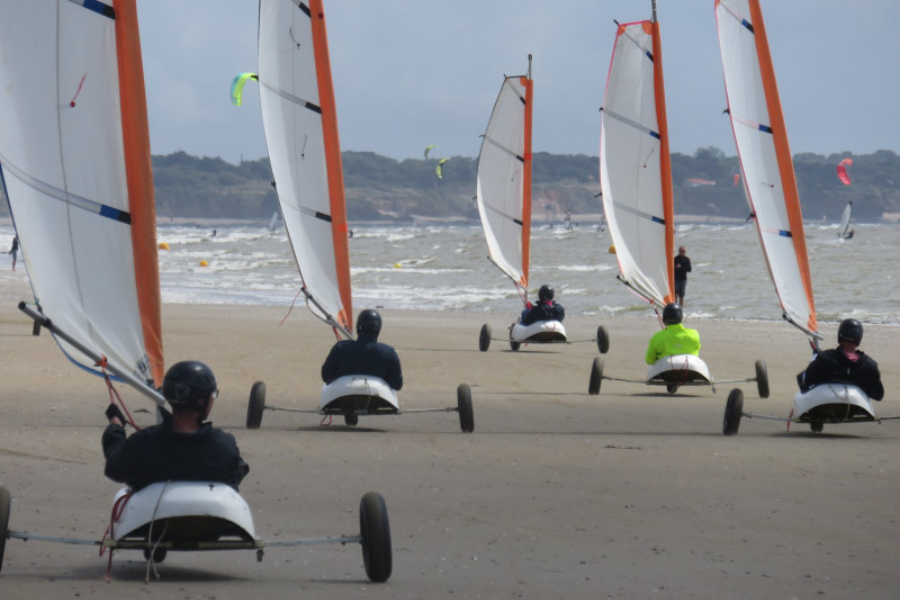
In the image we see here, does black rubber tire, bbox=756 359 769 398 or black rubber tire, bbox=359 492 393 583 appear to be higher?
black rubber tire, bbox=359 492 393 583

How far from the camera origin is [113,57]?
23.8ft

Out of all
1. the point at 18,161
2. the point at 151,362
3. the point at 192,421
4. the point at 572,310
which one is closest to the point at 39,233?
the point at 18,161

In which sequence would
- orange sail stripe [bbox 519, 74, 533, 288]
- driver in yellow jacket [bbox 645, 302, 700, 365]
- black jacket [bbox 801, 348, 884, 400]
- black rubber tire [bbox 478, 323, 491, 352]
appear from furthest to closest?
orange sail stripe [bbox 519, 74, 533, 288], black rubber tire [bbox 478, 323, 491, 352], driver in yellow jacket [bbox 645, 302, 700, 365], black jacket [bbox 801, 348, 884, 400]

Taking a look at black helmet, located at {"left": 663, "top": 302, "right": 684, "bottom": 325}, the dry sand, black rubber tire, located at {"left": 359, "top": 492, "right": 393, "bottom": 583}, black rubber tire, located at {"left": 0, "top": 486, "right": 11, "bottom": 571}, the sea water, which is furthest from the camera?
the sea water

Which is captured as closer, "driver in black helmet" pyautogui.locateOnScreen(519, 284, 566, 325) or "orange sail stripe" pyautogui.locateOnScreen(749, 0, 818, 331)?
"orange sail stripe" pyautogui.locateOnScreen(749, 0, 818, 331)

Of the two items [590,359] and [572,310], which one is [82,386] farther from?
[572,310]

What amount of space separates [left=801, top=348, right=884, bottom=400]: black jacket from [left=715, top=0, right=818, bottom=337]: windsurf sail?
320 centimetres

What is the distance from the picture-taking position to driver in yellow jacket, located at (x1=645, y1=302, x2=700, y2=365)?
14719mm

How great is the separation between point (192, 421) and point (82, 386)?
8.74m

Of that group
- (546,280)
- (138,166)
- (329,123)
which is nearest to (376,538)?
(138,166)

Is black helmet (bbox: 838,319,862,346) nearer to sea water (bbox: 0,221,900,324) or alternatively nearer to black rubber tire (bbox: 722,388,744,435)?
Answer: black rubber tire (bbox: 722,388,744,435)

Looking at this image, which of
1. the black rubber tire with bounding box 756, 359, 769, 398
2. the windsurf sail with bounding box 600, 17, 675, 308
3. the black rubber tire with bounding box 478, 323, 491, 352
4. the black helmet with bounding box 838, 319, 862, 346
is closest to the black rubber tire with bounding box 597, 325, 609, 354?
the windsurf sail with bounding box 600, 17, 675, 308

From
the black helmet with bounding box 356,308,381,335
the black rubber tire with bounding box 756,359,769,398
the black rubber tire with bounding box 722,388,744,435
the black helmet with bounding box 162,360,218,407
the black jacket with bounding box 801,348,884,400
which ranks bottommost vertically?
the black rubber tire with bounding box 756,359,769,398

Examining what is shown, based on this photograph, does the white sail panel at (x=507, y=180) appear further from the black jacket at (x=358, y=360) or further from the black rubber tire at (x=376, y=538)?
the black rubber tire at (x=376, y=538)
